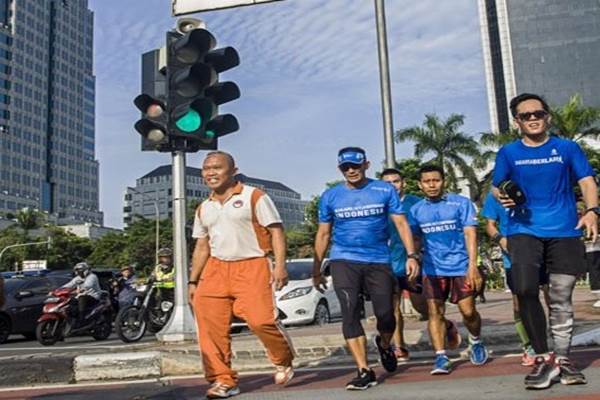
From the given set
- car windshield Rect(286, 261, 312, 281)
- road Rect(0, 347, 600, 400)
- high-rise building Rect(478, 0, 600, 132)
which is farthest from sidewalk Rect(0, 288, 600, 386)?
high-rise building Rect(478, 0, 600, 132)

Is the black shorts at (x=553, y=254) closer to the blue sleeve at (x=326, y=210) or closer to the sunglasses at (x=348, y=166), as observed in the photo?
the sunglasses at (x=348, y=166)

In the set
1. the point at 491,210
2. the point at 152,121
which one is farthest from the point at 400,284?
the point at 152,121

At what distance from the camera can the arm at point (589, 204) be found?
Result: 4234 mm

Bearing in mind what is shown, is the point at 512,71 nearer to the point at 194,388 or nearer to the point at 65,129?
the point at 65,129

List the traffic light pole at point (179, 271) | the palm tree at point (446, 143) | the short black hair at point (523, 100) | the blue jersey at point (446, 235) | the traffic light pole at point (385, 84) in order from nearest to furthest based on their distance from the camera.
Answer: the short black hair at point (523, 100), the blue jersey at point (446, 235), the traffic light pole at point (179, 271), the traffic light pole at point (385, 84), the palm tree at point (446, 143)

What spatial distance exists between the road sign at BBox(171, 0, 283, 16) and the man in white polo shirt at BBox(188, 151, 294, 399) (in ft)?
8.17

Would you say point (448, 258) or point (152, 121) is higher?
point (152, 121)

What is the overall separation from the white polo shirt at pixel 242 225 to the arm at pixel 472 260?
1696 mm

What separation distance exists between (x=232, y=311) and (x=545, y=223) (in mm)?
2252

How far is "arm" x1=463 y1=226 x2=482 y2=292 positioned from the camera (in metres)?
5.60

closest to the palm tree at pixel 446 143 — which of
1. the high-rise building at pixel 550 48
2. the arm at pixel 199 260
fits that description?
the arm at pixel 199 260

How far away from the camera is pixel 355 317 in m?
5.07

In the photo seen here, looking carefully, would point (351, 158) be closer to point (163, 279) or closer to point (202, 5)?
point (202, 5)

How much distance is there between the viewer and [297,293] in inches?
496
